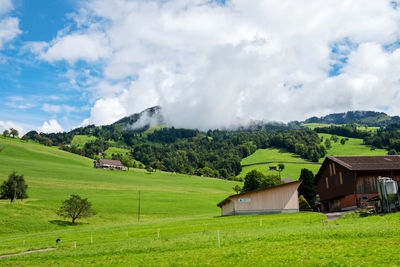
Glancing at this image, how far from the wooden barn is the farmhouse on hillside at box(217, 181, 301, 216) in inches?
343

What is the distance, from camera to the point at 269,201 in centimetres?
5750

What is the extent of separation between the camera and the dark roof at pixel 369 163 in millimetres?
52125

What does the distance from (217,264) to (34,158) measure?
18065 centimetres

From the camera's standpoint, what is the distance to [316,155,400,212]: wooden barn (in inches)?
2051

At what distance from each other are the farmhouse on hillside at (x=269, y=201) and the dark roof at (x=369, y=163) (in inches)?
366

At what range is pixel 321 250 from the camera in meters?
17.5

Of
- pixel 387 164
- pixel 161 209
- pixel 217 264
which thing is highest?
pixel 387 164

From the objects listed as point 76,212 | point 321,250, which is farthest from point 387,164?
point 76,212

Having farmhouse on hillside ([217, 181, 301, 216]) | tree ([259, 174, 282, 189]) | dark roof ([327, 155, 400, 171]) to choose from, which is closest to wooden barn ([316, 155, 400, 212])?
dark roof ([327, 155, 400, 171])

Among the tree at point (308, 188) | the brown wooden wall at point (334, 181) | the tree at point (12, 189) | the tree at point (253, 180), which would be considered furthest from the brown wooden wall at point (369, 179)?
the tree at point (12, 189)

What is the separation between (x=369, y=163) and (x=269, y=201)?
19266 millimetres

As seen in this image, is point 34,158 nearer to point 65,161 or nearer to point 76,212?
point 65,161

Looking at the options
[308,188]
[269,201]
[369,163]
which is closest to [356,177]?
[369,163]

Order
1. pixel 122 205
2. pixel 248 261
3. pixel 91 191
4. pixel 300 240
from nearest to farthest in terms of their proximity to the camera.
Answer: pixel 248 261, pixel 300 240, pixel 122 205, pixel 91 191
